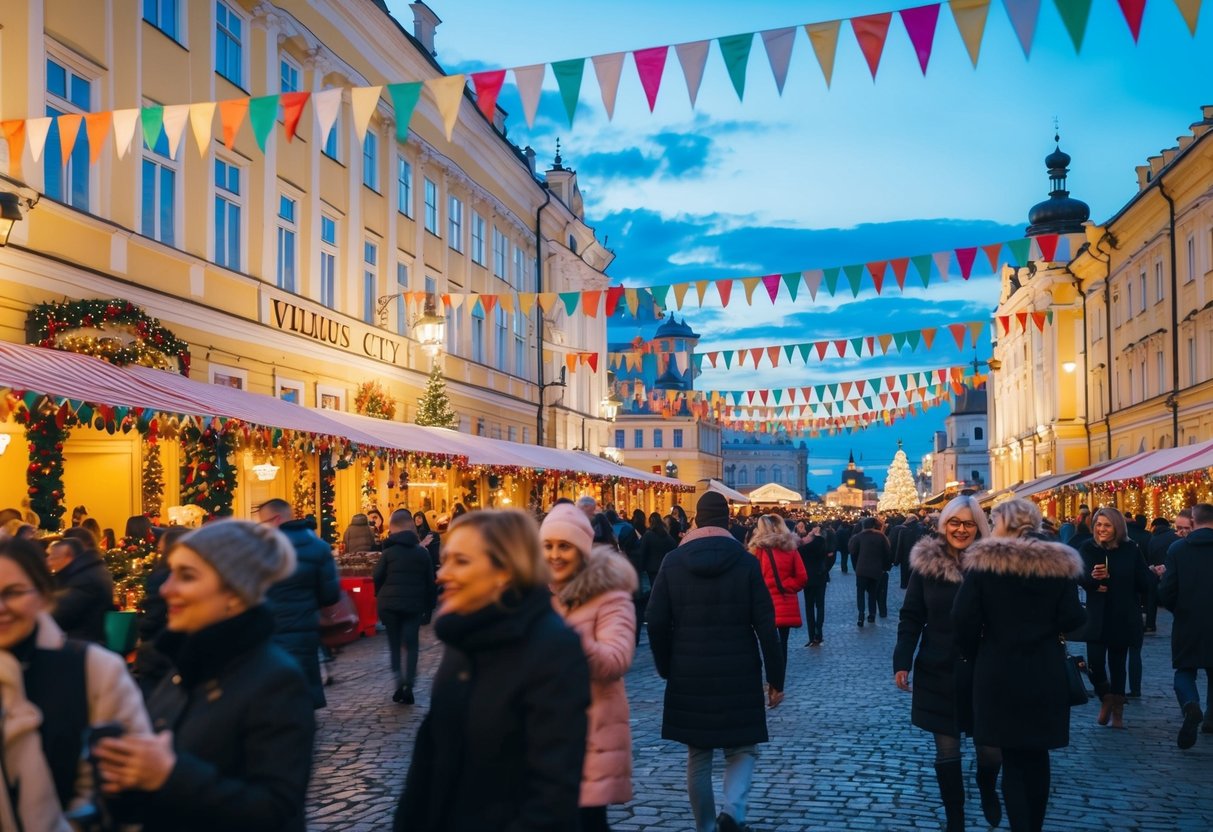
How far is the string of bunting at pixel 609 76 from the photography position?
10445mm

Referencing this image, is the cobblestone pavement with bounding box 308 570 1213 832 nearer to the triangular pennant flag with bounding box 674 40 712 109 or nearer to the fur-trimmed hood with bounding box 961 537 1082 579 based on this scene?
the fur-trimmed hood with bounding box 961 537 1082 579

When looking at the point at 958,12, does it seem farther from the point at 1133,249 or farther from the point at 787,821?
the point at 1133,249

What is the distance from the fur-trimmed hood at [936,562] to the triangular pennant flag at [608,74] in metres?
6.62

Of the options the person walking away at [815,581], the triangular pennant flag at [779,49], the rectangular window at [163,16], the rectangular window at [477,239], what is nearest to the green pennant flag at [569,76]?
the triangular pennant flag at [779,49]

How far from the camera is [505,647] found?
340 centimetres

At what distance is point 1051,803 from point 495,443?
72.9 feet

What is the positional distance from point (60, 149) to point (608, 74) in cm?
716

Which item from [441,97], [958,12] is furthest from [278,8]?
[958,12]

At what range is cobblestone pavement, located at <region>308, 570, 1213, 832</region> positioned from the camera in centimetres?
733

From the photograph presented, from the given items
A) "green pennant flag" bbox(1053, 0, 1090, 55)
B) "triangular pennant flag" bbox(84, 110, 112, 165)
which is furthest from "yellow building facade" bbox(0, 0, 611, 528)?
"green pennant flag" bbox(1053, 0, 1090, 55)

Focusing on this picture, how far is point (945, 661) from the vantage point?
6.79 metres

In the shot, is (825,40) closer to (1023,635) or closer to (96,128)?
(1023,635)

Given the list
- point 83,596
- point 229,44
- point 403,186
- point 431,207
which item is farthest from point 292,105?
point 431,207

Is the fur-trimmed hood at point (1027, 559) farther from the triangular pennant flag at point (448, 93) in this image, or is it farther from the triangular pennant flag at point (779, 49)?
the triangular pennant flag at point (448, 93)
